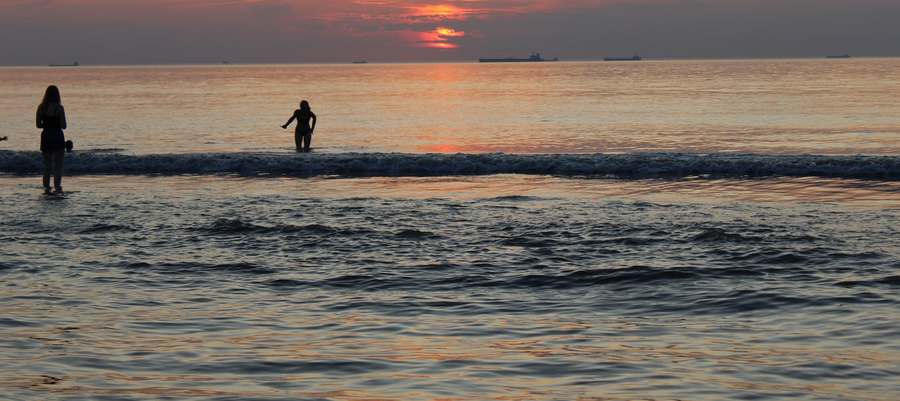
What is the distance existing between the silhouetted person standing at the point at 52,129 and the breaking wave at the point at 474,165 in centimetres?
583

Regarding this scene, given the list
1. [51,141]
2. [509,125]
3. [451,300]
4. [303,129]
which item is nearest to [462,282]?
Answer: [451,300]

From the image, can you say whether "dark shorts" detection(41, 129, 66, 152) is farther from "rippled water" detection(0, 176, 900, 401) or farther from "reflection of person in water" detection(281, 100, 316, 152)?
"reflection of person in water" detection(281, 100, 316, 152)

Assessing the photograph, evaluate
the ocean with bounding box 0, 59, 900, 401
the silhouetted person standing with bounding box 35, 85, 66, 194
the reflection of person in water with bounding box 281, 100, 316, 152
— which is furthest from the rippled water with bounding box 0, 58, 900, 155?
the silhouetted person standing with bounding box 35, 85, 66, 194

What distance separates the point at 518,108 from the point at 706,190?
47.3 meters

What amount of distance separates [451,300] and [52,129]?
1277 cm

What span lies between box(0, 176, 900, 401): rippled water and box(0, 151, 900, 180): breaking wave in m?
6.20

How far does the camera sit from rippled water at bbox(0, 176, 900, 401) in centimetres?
721

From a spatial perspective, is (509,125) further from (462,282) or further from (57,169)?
(462,282)

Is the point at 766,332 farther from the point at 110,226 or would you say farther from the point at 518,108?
the point at 518,108

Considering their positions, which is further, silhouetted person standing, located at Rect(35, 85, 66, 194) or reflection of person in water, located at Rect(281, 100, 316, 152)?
reflection of person in water, located at Rect(281, 100, 316, 152)

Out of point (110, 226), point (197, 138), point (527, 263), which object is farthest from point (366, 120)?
point (527, 263)

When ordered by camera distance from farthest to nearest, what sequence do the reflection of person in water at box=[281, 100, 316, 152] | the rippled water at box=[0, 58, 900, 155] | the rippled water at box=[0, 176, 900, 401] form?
the rippled water at box=[0, 58, 900, 155]
the reflection of person in water at box=[281, 100, 316, 152]
the rippled water at box=[0, 176, 900, 401]

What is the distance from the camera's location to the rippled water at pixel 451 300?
7.21 metres

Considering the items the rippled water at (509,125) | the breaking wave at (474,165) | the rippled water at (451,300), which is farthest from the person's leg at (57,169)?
the rippled water at (509,125)
